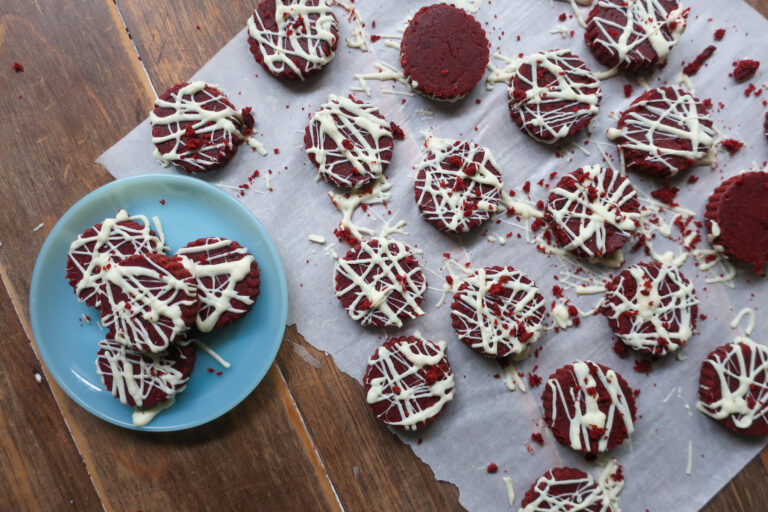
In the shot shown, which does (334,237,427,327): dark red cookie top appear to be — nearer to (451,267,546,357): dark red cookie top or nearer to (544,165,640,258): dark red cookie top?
(451,267,546,357): dark red cookie top

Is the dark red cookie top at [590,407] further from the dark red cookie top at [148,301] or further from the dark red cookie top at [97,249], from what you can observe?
the dark red cookie top at [97,249]

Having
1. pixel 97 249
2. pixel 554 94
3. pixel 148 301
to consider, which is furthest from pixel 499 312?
pixel 97 249

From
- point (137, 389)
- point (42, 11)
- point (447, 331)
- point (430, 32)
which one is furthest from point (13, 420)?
point (430, 32)

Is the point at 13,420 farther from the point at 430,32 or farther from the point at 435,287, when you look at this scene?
the point at 430,32

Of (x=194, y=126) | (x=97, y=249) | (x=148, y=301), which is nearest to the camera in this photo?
(x=148, y=301)

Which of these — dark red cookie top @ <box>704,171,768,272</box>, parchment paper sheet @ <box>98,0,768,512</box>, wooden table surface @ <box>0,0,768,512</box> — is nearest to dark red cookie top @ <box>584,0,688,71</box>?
parchment paper sheet @ <box>98,0,768,512</box>

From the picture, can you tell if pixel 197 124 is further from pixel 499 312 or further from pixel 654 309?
pixel 654 309

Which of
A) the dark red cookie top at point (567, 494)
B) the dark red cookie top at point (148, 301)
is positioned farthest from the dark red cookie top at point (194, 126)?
the dark red cookie top at point (567, 494)
